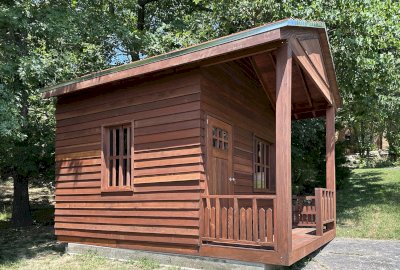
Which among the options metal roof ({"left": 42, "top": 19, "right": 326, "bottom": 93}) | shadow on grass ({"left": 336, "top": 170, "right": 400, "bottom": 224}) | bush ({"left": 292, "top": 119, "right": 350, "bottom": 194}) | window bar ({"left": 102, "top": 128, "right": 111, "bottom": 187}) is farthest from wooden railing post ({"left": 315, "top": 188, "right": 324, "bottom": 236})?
bush ({"left": 292, "top": 119, "right": 350, "bottom": 194})

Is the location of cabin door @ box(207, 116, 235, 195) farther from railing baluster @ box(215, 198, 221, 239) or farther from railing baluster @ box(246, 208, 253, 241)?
railing baluster @ box(246, 208, 253, 241)

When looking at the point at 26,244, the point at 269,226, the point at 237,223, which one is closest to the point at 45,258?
the point at 26,244

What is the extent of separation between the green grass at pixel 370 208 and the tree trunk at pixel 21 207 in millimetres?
9799

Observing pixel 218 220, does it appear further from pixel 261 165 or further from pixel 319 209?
pixel 261 165

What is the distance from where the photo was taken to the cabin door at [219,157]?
7.21 metres

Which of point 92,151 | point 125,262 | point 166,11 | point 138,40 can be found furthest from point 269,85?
point 166,11

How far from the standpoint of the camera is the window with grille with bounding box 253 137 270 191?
31.5 ft

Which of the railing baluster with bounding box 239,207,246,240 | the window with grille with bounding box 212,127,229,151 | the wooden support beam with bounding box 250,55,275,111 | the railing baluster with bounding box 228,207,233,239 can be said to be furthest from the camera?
the wooden support beam with bounding box 250,55,275,111

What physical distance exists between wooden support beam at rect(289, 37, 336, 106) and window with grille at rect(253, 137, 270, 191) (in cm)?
185

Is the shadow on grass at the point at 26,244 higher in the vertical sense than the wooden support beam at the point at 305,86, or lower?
lower

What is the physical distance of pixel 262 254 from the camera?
6023 mm

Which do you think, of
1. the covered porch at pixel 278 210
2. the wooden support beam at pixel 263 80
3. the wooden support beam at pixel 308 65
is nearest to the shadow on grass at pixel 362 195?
the wooden support beam at pixel 263 80

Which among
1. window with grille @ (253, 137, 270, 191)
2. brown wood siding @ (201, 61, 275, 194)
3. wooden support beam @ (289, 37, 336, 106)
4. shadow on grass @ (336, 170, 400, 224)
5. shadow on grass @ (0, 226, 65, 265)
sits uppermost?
wooden support beam @ (289, 37, 336, 106)

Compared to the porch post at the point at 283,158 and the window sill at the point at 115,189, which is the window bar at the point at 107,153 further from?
the porch post at the point at 283,158
